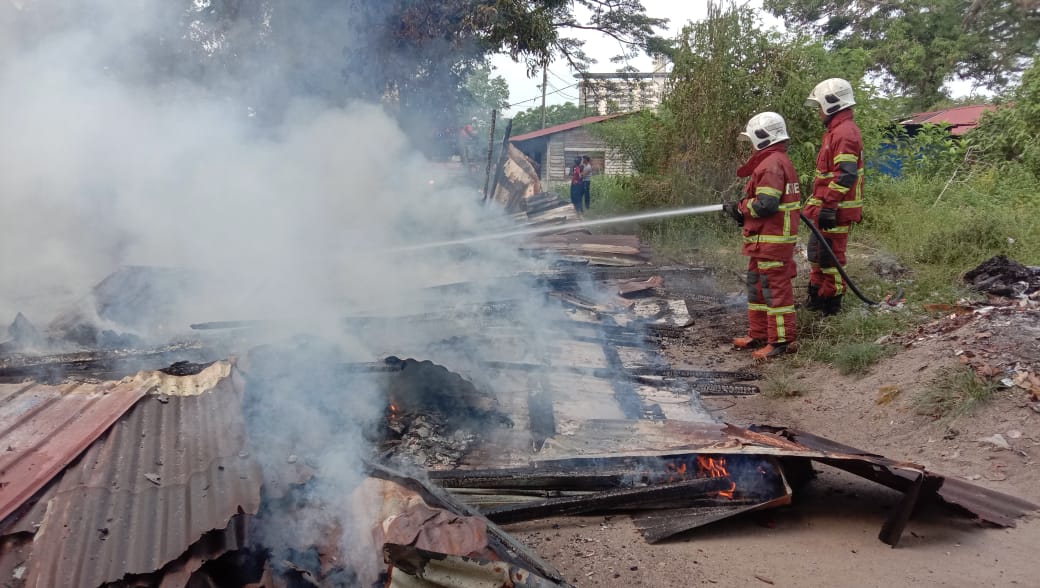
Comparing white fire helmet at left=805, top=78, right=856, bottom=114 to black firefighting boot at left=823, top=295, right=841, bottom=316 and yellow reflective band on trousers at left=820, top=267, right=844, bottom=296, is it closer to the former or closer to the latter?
yellow reflective band on trousers at left=820, top=267, right=844, bottom=296

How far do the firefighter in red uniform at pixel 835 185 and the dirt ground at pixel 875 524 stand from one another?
140cm

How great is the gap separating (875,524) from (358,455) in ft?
8.01

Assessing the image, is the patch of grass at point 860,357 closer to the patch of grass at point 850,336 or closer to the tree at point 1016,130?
the patch of grass at point 850,336

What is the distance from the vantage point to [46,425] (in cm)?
254

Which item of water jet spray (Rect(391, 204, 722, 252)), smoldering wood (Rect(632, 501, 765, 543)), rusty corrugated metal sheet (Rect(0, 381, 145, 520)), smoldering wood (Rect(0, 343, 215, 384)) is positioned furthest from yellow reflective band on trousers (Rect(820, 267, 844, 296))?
rusty corrugated metal sheet (Rect(0, 381, 145, 520))

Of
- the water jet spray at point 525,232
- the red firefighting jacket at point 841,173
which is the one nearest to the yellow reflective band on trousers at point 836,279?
the red firefighting jacket at point 841,173

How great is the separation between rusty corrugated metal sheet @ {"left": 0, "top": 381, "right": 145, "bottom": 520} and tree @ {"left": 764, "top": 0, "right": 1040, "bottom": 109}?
2349 centimetres

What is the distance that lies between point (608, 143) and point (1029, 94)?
6.95 metres

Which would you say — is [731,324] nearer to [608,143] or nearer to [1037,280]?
[1037,280]

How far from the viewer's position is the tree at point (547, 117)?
4334cm

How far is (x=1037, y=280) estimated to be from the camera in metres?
5.44

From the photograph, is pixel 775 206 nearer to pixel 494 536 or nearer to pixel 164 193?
pixel 494 536

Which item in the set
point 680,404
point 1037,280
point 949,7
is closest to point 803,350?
point 680,404

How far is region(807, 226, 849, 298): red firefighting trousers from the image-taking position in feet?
19.4
